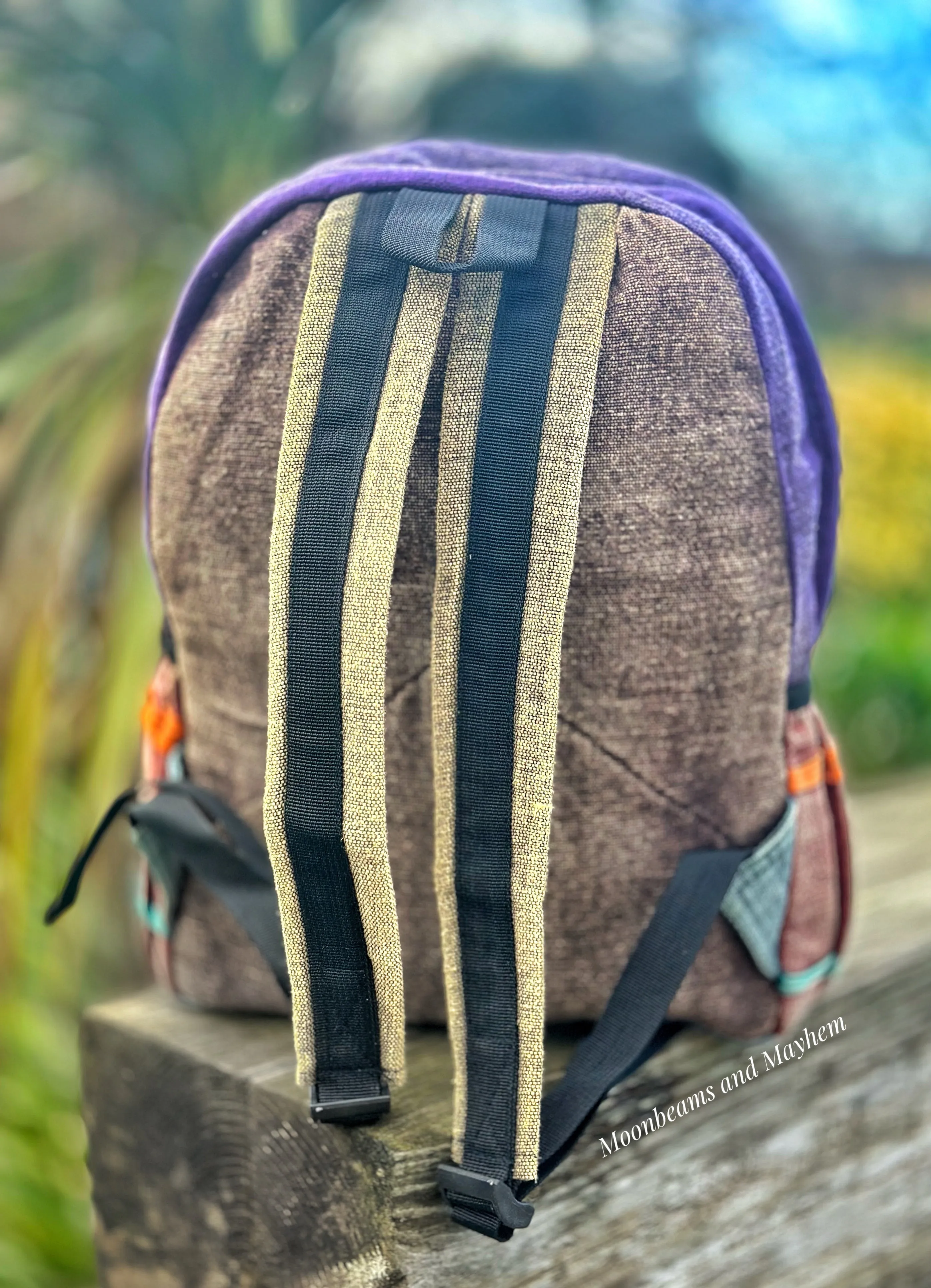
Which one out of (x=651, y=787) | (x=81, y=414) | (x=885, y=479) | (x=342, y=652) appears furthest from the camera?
(x=885, y=479)

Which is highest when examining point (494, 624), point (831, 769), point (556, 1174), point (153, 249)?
point (153, 249)

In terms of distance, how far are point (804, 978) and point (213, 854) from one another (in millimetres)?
393

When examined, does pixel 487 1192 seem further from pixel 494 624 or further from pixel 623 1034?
pixel 494 624

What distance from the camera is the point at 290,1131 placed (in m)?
0.66

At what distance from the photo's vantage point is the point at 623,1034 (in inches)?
25.2

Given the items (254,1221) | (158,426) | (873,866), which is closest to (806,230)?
(873,866)

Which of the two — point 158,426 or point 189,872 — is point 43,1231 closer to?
point 189,872

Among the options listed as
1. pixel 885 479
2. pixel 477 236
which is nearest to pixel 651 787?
pixel 477 236

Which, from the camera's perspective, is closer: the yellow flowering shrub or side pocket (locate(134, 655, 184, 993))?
side pocket (locate(134, 655, 184, 993))

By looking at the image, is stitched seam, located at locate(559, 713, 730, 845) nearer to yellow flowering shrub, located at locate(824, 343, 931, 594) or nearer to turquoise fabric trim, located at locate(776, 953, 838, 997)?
turquoise fabric trim, located at locate(776, 953, 838, 997)

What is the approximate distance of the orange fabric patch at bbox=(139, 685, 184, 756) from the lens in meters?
0.77

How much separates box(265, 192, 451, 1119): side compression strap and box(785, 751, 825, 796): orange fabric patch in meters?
0.29

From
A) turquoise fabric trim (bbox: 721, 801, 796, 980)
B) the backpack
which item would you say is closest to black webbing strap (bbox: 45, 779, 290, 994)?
the backpack

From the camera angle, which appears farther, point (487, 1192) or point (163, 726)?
point (163, 726)
